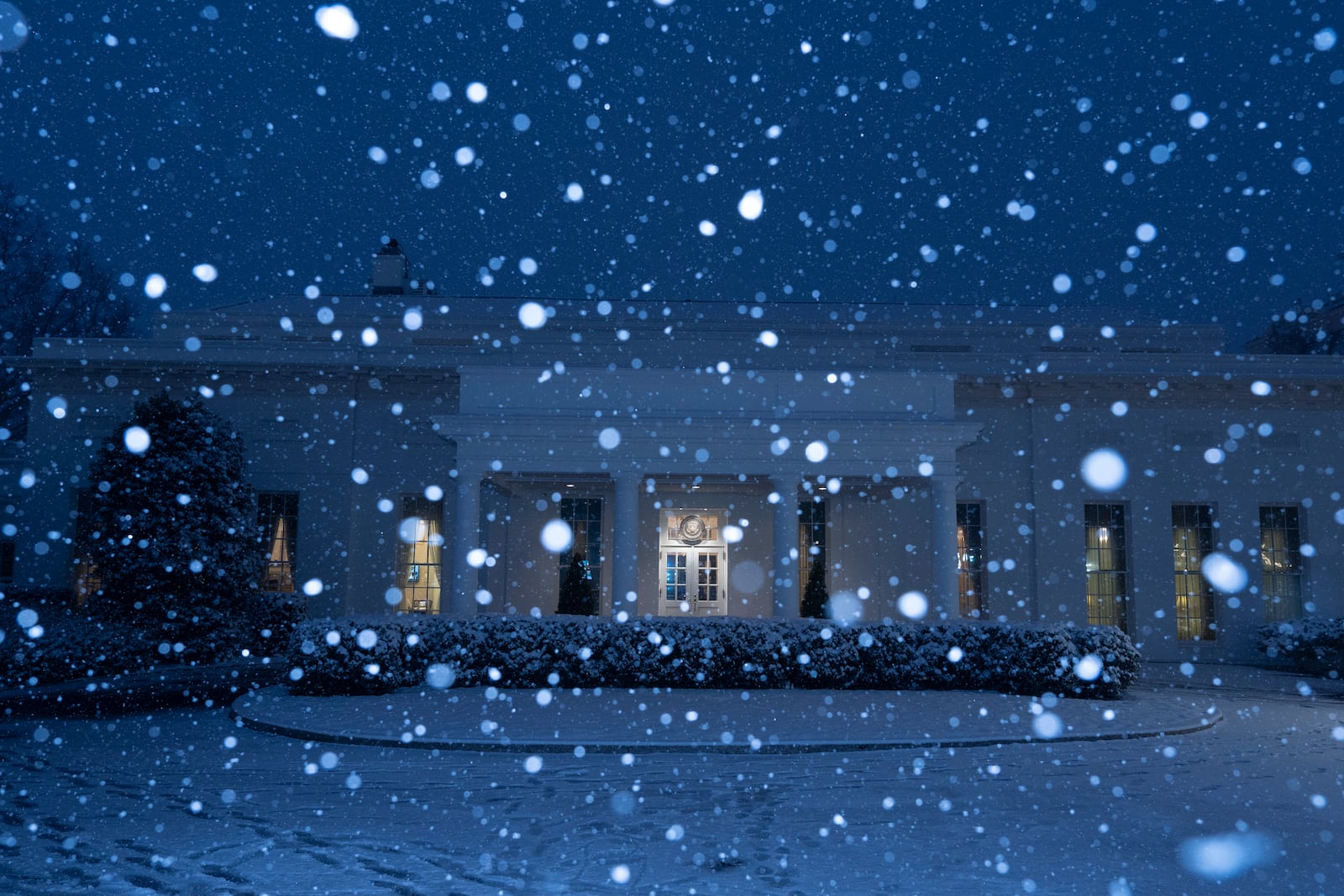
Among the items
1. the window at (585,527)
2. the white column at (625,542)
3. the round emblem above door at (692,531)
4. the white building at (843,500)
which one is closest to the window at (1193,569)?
the white building at (843,500)

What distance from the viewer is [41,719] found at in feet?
37.5

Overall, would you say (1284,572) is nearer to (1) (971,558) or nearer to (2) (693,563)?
(1) (971,558)

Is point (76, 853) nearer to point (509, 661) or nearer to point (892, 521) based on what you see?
point (509, 661)

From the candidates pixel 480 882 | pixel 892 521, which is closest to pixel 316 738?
pixel 480 882

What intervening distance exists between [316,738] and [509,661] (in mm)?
4513

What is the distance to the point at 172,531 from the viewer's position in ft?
62.0

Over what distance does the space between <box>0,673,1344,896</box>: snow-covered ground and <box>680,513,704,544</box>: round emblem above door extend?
12.6 meters

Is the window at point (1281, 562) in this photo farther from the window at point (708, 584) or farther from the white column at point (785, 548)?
the window at point (708, 584)

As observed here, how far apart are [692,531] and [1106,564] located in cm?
927

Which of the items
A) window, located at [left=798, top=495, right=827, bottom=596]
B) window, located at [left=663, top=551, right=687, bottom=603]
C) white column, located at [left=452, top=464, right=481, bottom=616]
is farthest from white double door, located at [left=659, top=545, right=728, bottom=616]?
white column, located at [left=452, top=464, right=481, bottom=616]

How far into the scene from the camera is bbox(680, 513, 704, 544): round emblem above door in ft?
72.4

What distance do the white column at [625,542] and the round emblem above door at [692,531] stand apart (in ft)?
13.2

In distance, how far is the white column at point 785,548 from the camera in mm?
17297

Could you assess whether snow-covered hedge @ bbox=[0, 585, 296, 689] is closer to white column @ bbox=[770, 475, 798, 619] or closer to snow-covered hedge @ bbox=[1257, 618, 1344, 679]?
white column @ bbox=[770, 475, 798, 619]
